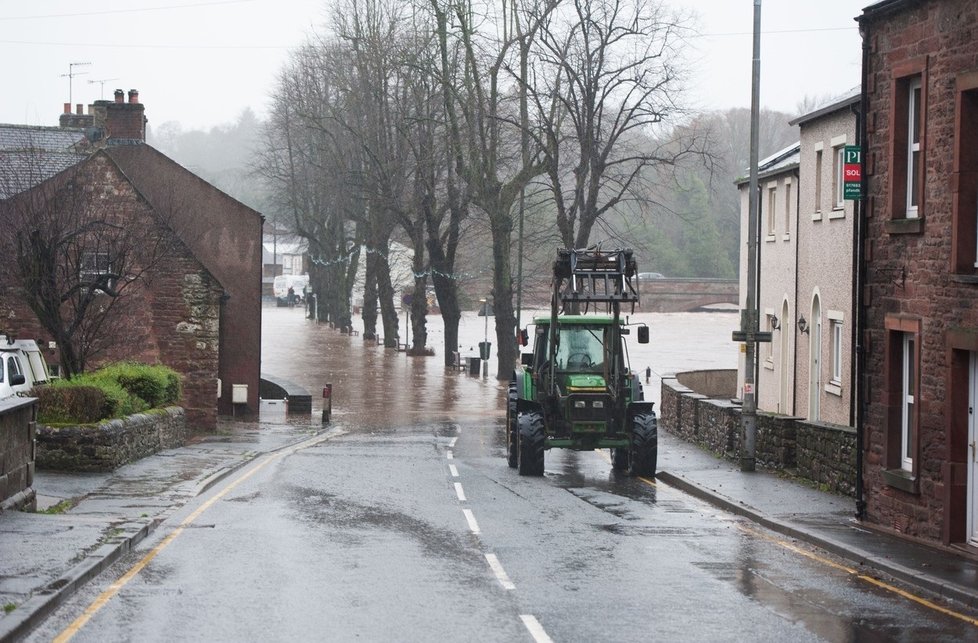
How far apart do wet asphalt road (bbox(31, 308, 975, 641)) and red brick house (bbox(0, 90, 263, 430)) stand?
390 inches

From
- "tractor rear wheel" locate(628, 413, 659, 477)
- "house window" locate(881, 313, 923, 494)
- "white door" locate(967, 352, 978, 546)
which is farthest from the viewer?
"tractor rear wheel" locate(628, 413, 659, 477)

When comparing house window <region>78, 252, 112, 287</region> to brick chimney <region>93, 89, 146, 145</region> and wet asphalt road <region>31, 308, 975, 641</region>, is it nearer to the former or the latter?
wet asphalt road <region>31, 308, 975, 641</region>

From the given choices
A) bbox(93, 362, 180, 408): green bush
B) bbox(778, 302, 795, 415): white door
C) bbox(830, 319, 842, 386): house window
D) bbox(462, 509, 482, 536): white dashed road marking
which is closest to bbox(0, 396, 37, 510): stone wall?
bbox(462, 509, 482, 536): white dashed road marking

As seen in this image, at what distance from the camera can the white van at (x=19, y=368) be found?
23891 millimetres

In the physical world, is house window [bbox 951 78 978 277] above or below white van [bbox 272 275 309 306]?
above

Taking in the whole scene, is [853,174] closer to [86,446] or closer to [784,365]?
[86,446]

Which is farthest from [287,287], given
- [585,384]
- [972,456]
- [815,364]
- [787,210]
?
[972,456]

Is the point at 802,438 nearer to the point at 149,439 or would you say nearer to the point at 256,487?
the point at 256,487

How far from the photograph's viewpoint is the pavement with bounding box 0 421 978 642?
11.9 meters

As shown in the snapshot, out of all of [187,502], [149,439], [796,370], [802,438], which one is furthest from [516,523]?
[796,370]

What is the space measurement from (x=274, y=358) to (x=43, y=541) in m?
50.5

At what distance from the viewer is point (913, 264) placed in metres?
16.0

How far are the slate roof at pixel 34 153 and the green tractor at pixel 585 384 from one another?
11438 millimetres

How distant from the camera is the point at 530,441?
75.3 feet
